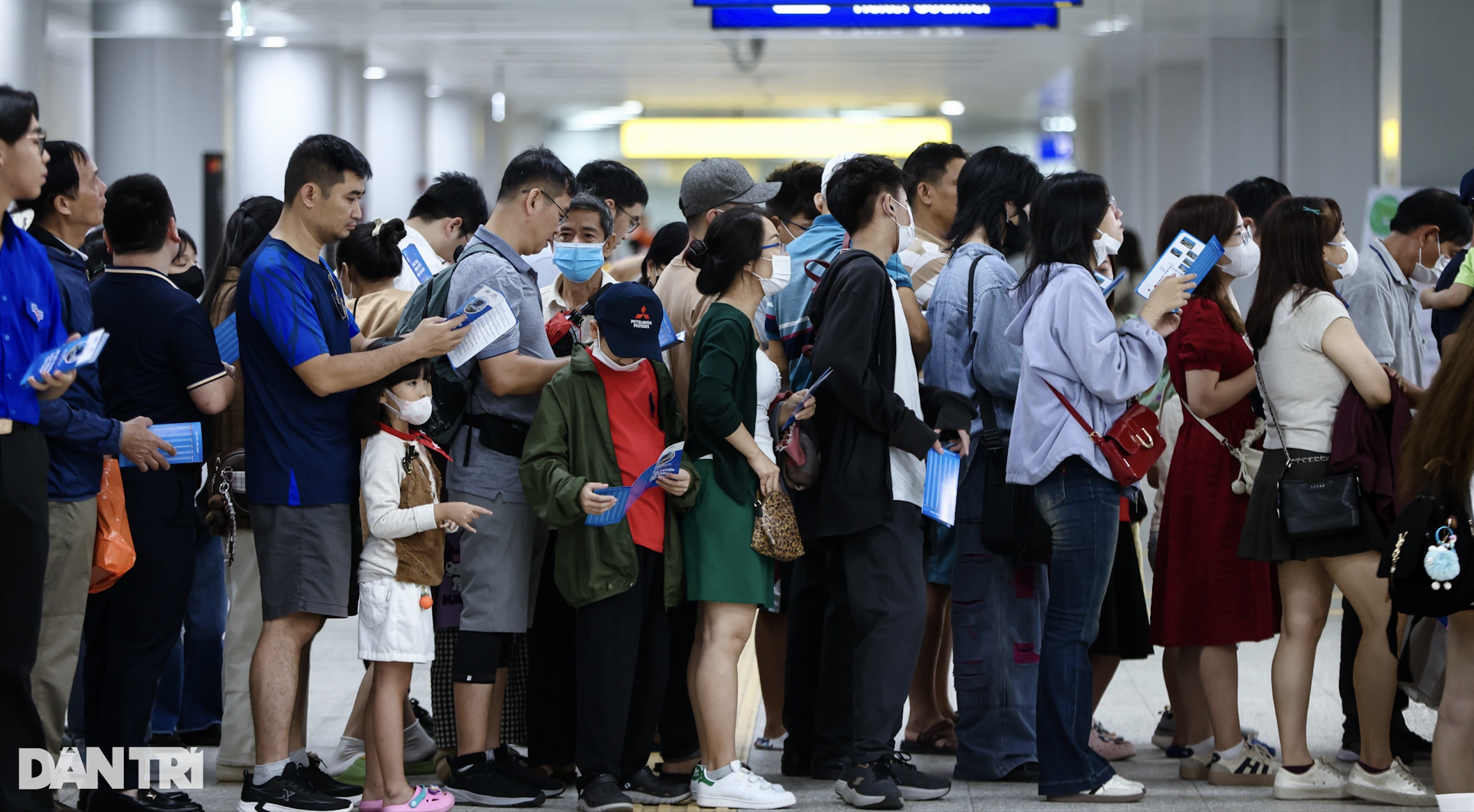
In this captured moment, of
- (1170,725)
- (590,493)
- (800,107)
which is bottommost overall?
(1170,725)

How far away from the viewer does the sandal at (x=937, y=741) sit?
4.75 meters

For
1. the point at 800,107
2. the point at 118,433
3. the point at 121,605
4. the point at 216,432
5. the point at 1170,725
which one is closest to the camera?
the point at 118,433

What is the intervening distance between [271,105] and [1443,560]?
26.9 feet

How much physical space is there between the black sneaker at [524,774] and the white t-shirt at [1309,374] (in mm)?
2307

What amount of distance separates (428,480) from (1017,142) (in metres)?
12.6

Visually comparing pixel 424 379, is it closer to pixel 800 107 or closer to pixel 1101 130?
pixel 1101 130

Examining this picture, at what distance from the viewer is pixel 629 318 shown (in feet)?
12.2

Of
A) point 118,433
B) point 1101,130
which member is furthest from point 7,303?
point 1101,130

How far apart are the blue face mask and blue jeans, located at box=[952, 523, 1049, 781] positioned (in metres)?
1.38

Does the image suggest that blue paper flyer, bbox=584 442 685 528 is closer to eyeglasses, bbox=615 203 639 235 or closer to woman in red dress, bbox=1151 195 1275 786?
eyeglasses, bbox=615 203 639 235

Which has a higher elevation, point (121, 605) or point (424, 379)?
point (424, 379)

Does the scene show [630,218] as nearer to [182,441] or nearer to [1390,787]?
[182,441]

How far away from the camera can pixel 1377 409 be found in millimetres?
3939

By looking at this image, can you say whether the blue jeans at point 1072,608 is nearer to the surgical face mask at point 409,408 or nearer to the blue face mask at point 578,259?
the blue face mask at point 578,259
